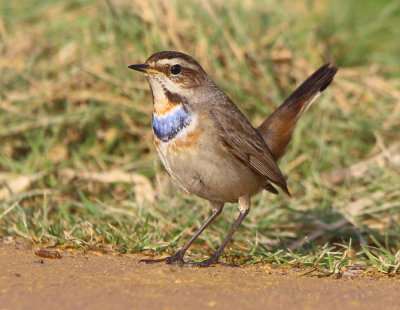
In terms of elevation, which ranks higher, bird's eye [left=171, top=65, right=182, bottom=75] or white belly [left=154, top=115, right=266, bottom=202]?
bird's eye [left=171, top=65, right=182, bottom=75]

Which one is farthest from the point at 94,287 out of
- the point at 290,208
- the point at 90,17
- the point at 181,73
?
the point at 90,17

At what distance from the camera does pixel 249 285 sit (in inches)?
161

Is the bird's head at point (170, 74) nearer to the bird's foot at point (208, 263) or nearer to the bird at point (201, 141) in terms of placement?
the bird at point (201, 141)

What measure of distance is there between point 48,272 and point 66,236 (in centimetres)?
102

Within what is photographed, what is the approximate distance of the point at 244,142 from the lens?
17.3 feet

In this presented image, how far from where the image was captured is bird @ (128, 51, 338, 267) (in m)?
4.86

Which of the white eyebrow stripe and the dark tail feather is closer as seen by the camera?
the white eyebrow stripe

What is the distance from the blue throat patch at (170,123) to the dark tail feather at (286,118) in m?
1.22

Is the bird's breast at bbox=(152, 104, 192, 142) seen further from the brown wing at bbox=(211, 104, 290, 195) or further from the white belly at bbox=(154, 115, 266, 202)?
the brown wing at bbox=(211, 104, 290, 195)

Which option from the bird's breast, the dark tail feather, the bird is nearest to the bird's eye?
the bird

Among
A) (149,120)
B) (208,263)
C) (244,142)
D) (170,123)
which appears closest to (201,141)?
(170,123)

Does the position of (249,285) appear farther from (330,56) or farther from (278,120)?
(330,56)

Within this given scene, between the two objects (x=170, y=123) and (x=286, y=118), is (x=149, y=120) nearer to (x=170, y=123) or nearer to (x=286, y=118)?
(x=286, y=118)

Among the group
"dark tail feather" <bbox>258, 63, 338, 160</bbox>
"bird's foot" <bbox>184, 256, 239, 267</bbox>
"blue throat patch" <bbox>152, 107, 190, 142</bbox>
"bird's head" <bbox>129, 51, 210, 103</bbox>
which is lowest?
"bird's foot" <bbox>184, 256, 239, 267</bbox>
